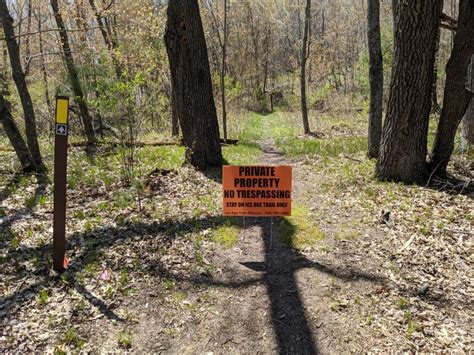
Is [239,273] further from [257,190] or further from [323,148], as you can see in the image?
[323,148]

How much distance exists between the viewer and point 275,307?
4.25 metres

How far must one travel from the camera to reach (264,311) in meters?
4.20

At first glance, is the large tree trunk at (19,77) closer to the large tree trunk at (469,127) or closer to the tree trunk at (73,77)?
the tree trunk at (73,77)

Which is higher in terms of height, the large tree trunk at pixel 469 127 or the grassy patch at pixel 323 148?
the large tree trunk at pixel 469 127

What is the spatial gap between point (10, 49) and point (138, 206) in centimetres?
510

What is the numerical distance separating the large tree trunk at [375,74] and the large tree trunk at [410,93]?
2319mm

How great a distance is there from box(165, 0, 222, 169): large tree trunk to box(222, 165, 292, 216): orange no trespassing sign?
4.19 metres

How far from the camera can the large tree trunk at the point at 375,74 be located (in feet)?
29.9

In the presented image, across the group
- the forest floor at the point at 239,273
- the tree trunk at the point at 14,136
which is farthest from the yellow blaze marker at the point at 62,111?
the tree trunk at the point at 14,136

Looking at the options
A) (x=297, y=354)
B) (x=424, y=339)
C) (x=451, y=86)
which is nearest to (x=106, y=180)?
(x=297, y=354)

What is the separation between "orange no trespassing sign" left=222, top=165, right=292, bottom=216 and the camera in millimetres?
5191

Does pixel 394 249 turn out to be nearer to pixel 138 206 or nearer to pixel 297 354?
pixel 297 354

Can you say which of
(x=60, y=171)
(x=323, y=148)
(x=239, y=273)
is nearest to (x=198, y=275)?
(x=239, y=273)

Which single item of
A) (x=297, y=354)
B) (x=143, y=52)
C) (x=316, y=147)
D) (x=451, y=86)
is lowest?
(x=297, y=354)
